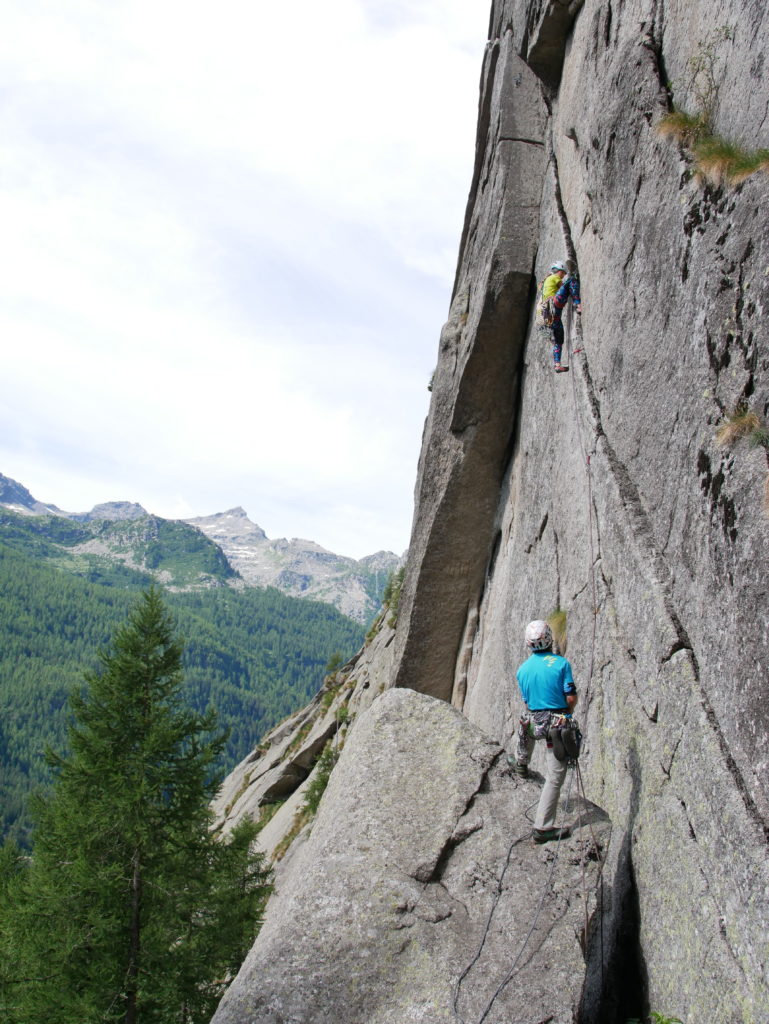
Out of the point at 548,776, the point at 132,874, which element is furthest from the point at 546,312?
the point at 132,874

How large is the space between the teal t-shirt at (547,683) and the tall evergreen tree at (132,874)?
10584 millimetres

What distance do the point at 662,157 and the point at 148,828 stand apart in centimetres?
1616

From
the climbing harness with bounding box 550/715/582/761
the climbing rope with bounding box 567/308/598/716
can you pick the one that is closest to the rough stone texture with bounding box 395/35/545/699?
the climbing rope with bounding box 567/308/598/716

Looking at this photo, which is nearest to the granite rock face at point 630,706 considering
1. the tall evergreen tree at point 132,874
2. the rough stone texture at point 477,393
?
the rough stone texture at point 477,393

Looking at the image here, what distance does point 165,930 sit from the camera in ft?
51.1

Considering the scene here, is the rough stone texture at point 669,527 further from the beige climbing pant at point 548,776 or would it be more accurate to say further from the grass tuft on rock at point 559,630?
the beige climbing pant at point 548,776

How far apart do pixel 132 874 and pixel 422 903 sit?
34.3 feet

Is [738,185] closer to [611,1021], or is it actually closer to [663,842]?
[663,842]

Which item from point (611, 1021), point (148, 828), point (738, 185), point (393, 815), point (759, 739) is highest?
point (738, 185)

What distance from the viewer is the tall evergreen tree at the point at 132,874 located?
1475 cm

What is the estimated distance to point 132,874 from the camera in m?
16.0

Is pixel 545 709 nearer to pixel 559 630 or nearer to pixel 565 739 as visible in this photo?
pixel 565 739

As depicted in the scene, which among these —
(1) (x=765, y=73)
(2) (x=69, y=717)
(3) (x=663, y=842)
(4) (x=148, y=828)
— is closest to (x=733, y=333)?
(1) (x=765, y=73)

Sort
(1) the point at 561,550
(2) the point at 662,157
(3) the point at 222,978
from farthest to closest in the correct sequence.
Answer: (3) the point at 222,978
(1) the point at 561,550
(2) the point at 662,157
